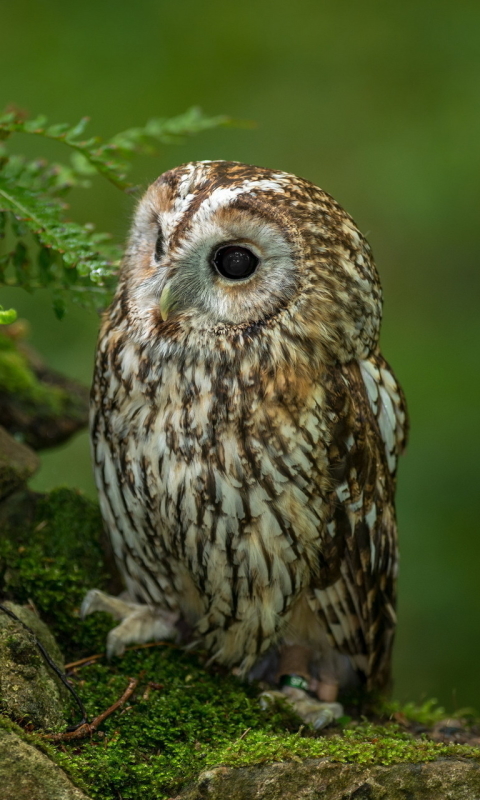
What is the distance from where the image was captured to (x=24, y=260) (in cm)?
251

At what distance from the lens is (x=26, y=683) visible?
5.92 feet

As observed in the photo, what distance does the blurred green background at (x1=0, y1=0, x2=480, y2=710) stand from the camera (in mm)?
4625

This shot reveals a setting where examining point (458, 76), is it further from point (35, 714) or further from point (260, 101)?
point (35, 714)

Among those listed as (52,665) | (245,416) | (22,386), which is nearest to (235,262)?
(245,416)

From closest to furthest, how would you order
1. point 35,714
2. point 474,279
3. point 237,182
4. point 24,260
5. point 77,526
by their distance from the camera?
point 35,714 < point 237,182 < point 24,260 < point 77,526 < point 474,279

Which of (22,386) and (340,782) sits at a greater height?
(22,386)

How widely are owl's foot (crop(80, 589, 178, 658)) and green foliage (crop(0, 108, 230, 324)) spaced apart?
2.79 ft

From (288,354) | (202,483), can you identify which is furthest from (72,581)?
(288,354)

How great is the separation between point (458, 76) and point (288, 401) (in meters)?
5.46

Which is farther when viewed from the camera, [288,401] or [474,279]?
[474,279]

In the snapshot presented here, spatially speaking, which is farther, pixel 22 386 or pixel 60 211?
pixel 22 386

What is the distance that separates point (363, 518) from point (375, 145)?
4.55 metres

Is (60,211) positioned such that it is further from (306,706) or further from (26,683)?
(306,706)

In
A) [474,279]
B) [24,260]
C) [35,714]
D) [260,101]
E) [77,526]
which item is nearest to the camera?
[35,714]
